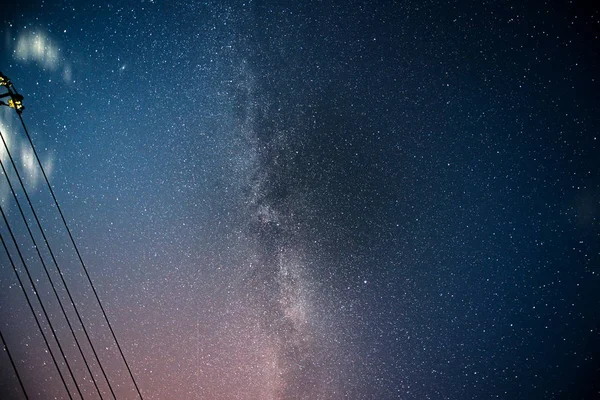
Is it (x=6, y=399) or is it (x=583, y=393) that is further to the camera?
(x=6, y=399)

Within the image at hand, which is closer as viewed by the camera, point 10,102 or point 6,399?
point 10,102

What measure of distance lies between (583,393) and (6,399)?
79.1 ft

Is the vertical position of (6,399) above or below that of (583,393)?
below

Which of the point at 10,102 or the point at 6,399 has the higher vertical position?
the point at 10,102

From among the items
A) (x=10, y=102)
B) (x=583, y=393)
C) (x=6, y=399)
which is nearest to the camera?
(x=10, y=102)

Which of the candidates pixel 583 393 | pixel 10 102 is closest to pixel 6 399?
pixel 10 102

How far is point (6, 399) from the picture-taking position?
56.7ft

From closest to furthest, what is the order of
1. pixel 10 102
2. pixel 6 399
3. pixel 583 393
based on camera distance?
pixel 10 102, pixel 583 393, pixel 6 399

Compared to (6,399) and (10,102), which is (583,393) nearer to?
(10,102)

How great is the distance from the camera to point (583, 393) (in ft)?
25.9

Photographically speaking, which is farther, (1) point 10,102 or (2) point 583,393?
(2) point 583,393

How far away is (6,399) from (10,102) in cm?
2197

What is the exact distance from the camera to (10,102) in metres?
2.88

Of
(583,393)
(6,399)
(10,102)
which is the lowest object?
(6,399)
